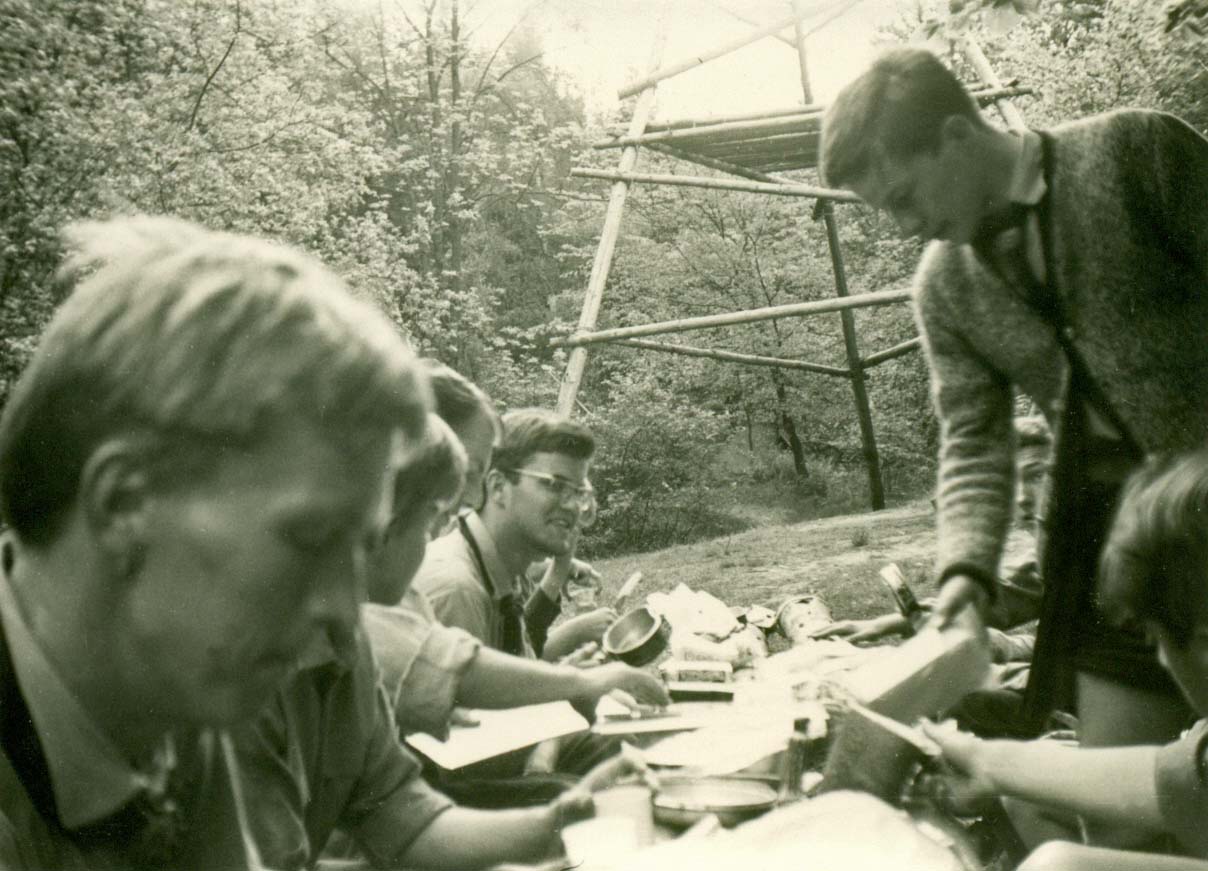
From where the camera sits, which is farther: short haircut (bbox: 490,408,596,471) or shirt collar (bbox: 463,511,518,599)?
short haircut (bbox: 490,408,596,471)

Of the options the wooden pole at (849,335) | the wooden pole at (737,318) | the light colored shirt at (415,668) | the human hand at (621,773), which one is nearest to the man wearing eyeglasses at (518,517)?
the light colored shirt at (415,668)

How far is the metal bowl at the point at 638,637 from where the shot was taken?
2.84m

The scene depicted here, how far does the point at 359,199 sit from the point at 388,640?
14587 mm

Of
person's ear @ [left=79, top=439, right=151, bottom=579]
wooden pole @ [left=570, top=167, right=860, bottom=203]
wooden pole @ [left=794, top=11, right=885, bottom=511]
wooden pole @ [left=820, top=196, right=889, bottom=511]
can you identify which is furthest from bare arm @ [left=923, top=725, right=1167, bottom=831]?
wooden pole @ [left=820, top=196, right=889, bottom=511]

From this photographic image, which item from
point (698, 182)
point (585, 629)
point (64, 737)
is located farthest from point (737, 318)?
point (64, 737)

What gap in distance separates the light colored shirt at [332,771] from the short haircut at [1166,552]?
3.65 feet

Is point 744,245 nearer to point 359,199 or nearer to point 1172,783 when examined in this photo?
point 359,199

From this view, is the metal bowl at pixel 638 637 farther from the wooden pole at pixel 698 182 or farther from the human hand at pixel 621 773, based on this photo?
the wooden pole at pixel 698 182

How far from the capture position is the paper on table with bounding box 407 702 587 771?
206 cm

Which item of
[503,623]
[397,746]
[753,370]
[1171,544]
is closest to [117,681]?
[397,746]

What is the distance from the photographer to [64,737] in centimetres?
84

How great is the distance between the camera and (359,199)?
15.8 m

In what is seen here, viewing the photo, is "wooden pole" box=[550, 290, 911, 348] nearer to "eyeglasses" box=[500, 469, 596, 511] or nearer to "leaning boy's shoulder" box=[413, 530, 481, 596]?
"eyeglasses" box=[500, 469, 596, 511]

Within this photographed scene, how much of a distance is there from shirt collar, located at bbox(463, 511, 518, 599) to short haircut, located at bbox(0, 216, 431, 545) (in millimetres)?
2018
